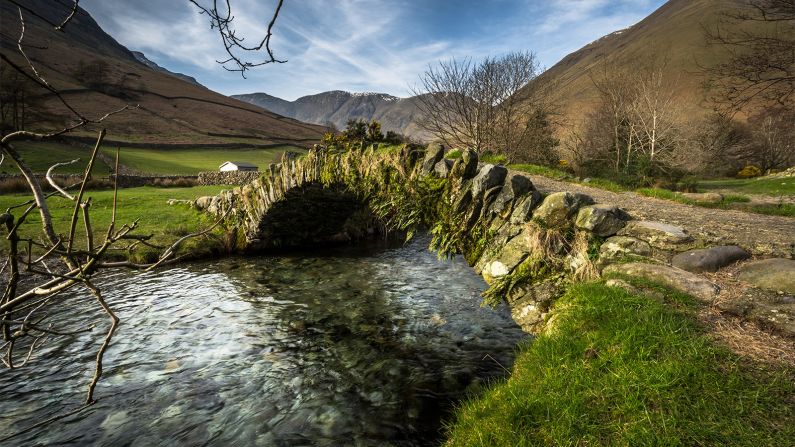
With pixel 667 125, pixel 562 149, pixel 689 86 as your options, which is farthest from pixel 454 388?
pixel 689 86

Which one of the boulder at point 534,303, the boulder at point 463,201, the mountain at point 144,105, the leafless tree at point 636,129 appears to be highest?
the mountain at point 144,105

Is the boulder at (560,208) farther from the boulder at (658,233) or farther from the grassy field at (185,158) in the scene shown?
the grassy field at (185,158)

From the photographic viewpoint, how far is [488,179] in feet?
23.1

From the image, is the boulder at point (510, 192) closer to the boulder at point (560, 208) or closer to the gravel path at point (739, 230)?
the boulder at point (560, 208)

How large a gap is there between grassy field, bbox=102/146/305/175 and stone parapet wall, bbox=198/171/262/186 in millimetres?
8948

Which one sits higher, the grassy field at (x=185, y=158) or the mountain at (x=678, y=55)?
the mountain at (x=678, y=55)

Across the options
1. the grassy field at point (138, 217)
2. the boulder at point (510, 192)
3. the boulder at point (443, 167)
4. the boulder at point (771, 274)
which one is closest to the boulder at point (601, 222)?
the boulder at point (510, 192)

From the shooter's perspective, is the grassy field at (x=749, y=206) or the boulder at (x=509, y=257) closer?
the boulder at (x=509, y=257)

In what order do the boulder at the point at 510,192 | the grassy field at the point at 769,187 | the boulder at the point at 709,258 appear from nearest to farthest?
the boulder at the point at 709,258
the boulder at the point at 510,192
the grassy field at the point at 769,187

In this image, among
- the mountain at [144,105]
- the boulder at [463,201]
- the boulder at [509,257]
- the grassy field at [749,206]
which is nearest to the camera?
the boulder at [509,257]

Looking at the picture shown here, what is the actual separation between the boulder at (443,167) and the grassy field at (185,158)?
43.3 m

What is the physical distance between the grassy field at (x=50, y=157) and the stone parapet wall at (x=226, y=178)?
7.38 m

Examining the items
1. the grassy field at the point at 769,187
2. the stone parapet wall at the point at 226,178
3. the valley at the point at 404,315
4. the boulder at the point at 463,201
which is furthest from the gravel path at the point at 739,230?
the stone parapet wall at the point at 226,178

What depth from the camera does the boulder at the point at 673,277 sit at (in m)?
4.35
